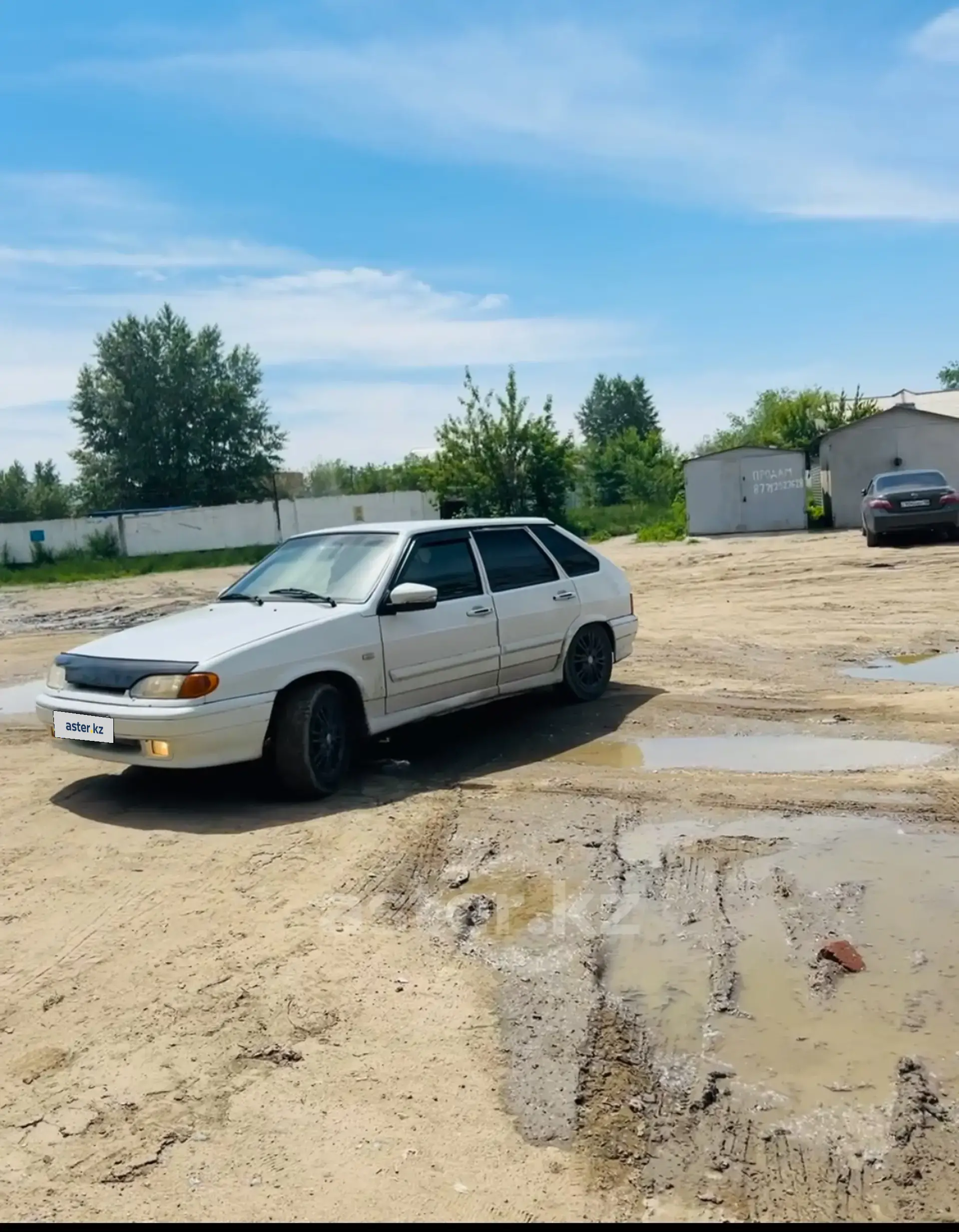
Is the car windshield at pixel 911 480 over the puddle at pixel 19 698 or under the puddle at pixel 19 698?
over

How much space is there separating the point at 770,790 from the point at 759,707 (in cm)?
245

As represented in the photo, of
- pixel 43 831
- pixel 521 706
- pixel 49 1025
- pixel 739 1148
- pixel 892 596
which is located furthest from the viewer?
pixel 892 596

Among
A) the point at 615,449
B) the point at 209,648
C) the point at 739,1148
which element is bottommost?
the point at 739,1148

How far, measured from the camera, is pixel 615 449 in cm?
6675

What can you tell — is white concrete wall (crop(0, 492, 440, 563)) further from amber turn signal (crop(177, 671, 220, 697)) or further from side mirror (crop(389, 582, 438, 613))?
amber turn signal (crop(177, 671, 220, 697))

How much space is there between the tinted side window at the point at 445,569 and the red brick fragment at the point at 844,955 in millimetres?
3865

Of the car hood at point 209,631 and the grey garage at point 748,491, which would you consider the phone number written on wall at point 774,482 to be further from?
the car hood at point 209,631

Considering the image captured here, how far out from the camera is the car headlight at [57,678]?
6.71 meters

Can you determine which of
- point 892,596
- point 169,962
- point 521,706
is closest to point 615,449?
point 892,596

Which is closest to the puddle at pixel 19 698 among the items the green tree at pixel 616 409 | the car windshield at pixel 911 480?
the car windshield at pixel 911 480

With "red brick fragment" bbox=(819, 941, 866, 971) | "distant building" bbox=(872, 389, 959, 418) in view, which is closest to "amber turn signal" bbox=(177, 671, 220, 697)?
"red brick fragment" bbox=(819, 941, 866, 971)

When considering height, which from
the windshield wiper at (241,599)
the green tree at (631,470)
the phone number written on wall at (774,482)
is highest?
the green tree at (631,470)

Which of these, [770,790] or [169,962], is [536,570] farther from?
[169,962]

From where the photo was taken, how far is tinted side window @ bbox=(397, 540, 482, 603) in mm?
7531
